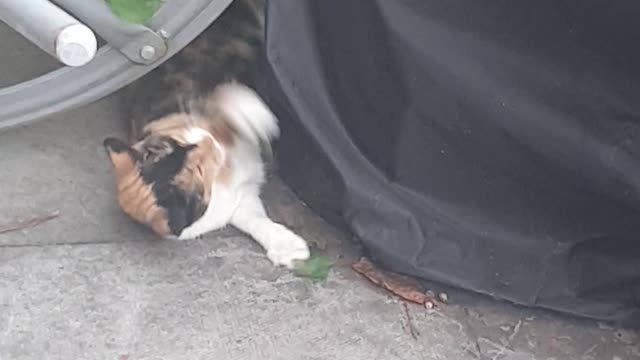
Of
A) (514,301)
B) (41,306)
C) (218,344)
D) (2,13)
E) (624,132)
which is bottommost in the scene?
(41,306)

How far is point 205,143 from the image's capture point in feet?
6.85

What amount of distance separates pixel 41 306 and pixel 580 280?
924 mm

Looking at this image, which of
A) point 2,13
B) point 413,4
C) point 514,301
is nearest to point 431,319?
point 514,301

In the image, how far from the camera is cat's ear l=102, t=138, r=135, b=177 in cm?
204

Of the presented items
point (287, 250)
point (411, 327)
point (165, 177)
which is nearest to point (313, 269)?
point (287, 250)

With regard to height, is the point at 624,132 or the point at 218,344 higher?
the point at 624,132

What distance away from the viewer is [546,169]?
1951 millimetres

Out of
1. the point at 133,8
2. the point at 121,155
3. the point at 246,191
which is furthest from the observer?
the point at 246,191

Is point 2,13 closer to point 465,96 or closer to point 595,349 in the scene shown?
point 465,96

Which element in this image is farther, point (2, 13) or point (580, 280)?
point (580, 280)

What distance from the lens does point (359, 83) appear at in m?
2.00

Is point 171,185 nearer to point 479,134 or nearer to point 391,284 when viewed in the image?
point 391,284

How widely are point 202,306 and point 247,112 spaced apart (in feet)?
1.25

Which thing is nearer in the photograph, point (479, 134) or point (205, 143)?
point (479, 134)
